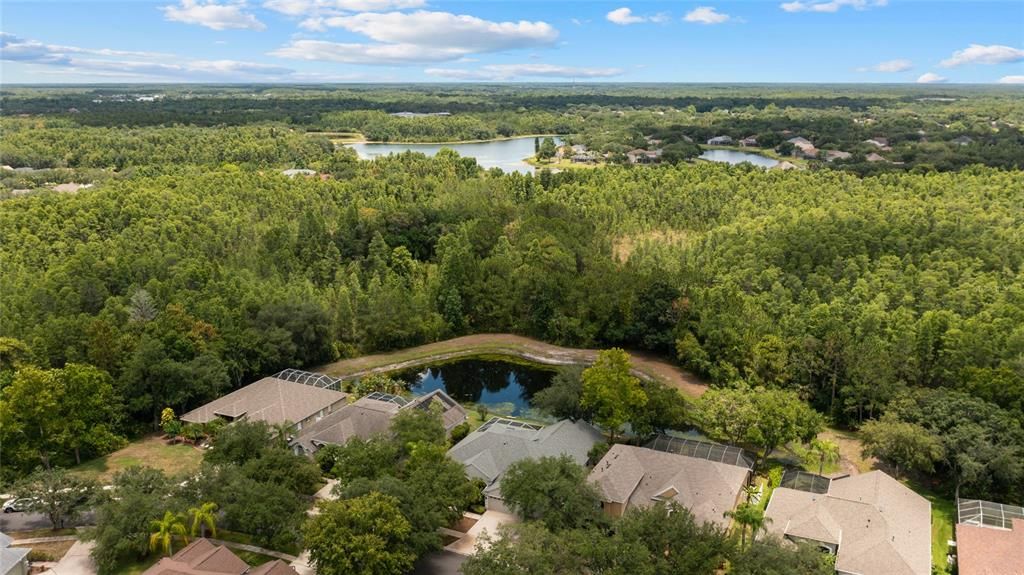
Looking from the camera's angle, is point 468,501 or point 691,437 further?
point 691,437

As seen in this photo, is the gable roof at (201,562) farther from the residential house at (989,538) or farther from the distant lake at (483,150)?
the distant lake at (483,150)

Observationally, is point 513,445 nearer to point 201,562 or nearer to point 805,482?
point 805,482

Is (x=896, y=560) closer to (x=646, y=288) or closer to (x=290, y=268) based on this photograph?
(x=646, y=288)

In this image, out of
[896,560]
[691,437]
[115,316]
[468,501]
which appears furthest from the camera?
[115,316]

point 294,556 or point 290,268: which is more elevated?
point 290,268

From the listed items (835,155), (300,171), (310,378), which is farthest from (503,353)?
(835,155)

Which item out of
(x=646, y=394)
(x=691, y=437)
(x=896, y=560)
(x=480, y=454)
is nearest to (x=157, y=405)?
(x=480, y=454)

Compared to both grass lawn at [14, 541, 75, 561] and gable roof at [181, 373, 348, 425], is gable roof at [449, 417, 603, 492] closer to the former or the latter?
gable roof at [181, 373, 348, 425]
